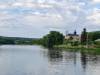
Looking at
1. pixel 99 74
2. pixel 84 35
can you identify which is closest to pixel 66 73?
pixel 99 74

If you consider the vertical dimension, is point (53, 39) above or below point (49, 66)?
above

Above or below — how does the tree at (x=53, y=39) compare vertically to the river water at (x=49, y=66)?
above

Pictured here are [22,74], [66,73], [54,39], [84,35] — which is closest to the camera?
[22,74]

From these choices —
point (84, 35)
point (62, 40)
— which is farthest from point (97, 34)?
point (84, 35)

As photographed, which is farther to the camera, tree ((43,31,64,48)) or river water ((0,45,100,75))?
tree ((43,31,64,48))

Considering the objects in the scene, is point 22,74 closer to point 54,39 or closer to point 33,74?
point 33,74

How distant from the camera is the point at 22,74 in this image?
34875 millimetres

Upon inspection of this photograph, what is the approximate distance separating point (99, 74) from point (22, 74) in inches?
310

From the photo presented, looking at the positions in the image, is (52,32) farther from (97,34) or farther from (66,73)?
(66,73)

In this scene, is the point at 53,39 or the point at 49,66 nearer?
the point at 49,66

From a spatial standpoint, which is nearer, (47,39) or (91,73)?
(91,73)

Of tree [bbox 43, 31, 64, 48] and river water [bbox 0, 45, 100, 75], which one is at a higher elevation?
tree [bbox 43, 31, 64, 48]

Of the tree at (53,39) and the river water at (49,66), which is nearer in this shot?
the river water at (49,66)

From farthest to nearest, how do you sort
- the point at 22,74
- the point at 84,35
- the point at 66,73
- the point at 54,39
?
the point at 54,39
the point at 84,35
the point at 66,73
the point at 22,74
